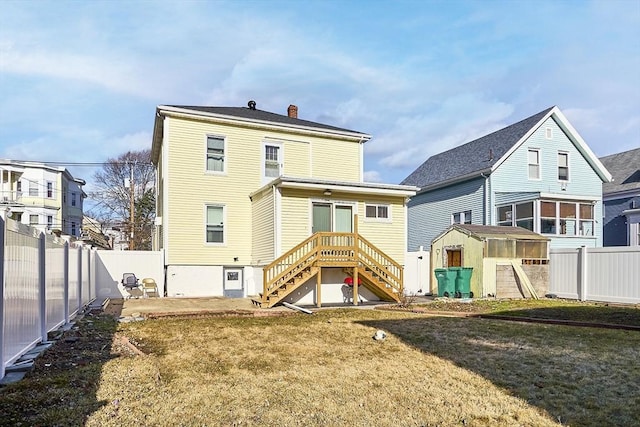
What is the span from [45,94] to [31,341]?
1274cm

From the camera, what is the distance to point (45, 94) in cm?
1572

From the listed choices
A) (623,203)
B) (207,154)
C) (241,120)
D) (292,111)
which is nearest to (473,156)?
(623,203)

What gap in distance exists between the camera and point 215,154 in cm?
1733

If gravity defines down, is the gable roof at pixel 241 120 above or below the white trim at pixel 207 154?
above

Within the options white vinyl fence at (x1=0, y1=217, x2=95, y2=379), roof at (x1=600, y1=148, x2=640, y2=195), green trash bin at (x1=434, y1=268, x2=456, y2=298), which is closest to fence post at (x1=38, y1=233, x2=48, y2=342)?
white vinyl fence at (x1=0, y1=217, x2=95, y2=379)

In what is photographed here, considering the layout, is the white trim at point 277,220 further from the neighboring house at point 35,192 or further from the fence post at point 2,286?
the neighboring house at point 35,192

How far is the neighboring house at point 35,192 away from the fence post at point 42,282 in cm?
3288

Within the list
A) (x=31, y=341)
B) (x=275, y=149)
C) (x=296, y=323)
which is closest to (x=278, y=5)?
(x=275, y=149)

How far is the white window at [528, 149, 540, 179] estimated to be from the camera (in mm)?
22406

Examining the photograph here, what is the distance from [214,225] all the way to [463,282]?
31.2 feet

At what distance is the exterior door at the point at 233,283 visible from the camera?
57.0ft

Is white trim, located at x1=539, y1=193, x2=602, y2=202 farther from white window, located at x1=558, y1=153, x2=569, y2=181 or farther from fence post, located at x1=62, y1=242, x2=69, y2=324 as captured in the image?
fence post, located at x1=62, y1=242, x2=69, y2=324

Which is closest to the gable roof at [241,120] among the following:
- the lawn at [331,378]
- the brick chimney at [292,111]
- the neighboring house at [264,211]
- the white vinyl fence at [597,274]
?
the neighboring house at [264,211]

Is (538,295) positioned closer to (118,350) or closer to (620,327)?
(620,327)
